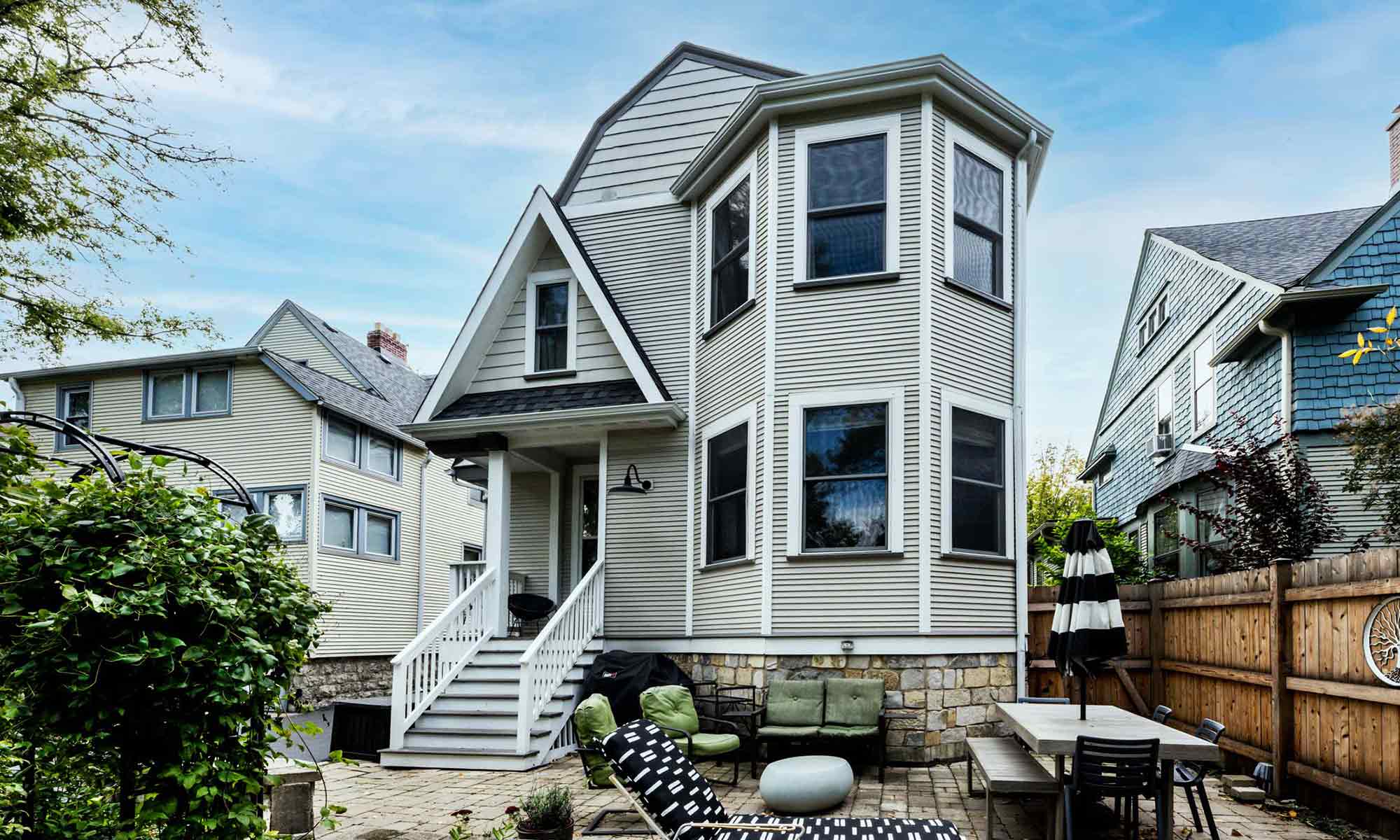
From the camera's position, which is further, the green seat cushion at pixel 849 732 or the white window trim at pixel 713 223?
the white window trim at pixel 713 223

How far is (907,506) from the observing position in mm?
10359

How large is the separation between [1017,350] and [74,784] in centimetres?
1006

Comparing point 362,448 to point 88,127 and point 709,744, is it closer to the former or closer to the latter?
point 88,127

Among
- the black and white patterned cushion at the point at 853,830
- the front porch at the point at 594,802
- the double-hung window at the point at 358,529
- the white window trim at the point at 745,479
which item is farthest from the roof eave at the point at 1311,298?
the double-hung window at the point at 358,529

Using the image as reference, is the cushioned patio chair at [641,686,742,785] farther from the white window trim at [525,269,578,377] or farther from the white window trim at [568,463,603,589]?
the white window trim at [525,269,578,377]

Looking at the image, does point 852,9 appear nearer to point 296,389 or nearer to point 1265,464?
point 1265,464

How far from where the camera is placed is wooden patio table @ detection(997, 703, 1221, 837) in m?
6.15

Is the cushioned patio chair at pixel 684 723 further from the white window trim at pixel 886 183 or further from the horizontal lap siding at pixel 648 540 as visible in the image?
the white window trim at pixel 886 183

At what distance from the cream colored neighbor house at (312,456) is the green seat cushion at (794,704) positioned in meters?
11.9

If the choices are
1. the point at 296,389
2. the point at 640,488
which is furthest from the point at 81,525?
A: the point at 296,389

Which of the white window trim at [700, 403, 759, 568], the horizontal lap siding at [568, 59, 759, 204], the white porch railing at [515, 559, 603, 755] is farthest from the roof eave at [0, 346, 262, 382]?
the white window trim at [700, 403, 759, 568]

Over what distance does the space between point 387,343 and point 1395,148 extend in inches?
961

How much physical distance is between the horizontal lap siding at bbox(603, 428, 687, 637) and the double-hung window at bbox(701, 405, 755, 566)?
0.52 meters

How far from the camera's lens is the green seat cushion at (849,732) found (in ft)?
30.0
